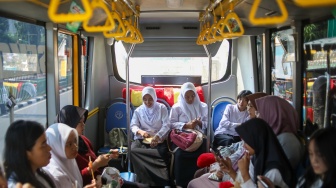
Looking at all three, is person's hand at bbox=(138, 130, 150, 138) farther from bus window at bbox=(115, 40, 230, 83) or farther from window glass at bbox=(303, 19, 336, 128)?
window glass at bbox=(303, 19, 336, 128)

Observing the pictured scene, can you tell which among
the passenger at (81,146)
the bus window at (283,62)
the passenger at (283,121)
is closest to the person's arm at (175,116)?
the bus window at (283,62)

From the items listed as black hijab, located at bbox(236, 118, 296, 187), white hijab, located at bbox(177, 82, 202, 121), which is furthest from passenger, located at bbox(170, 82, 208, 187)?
black hijab, located at bbox(236, 118, 296, 187)

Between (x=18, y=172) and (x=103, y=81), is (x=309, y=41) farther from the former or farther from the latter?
(x=103, y=81)

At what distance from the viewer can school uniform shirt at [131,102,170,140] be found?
4.88 metres

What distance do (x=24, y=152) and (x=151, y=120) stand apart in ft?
10.1

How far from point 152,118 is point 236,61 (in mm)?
1908

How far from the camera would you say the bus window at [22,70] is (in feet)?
8.95

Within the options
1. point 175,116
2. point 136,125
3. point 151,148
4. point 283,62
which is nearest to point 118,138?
point 136,125

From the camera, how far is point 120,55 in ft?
20.1

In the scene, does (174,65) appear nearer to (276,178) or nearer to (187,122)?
(187,122)

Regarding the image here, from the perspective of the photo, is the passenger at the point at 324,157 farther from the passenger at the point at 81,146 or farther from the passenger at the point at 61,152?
the passenger at the point at 81,146

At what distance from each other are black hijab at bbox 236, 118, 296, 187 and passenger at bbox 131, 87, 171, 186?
235 cm

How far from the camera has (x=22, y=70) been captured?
3.04m

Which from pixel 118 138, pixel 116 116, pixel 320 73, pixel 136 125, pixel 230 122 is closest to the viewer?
pixel 320 73
